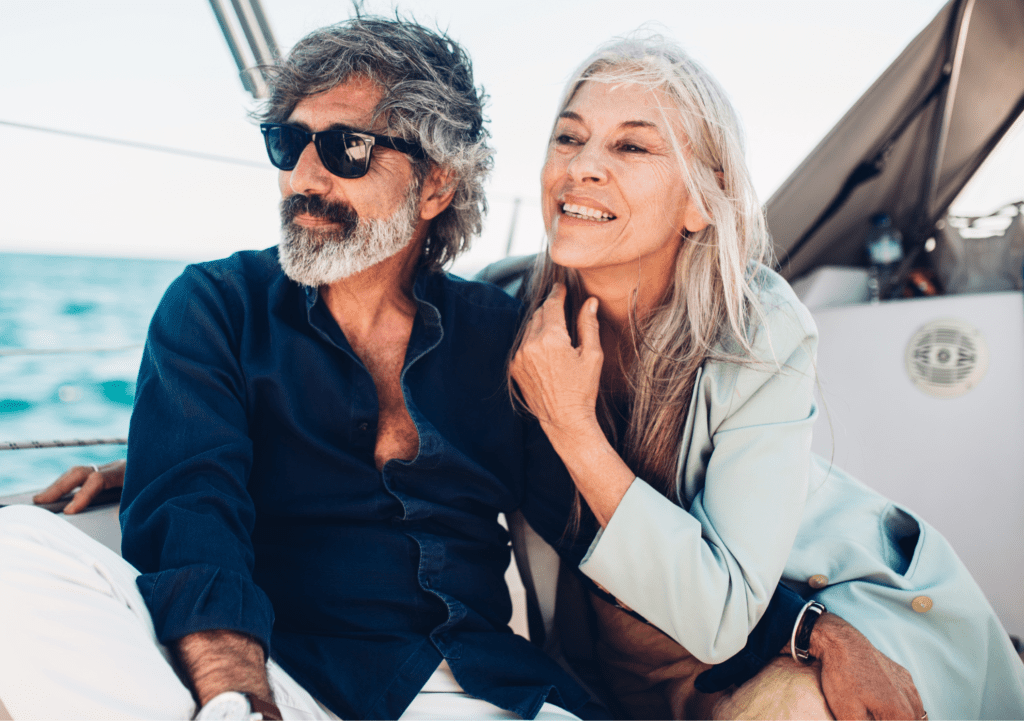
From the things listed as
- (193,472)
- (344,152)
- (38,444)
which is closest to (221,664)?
(193,472)

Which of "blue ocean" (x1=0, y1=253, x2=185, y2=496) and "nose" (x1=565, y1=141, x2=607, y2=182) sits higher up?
"nose" (x1=565, y1=141, x2=607, y2=182)

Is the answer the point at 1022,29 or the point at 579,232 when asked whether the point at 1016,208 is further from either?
the point at 579,232

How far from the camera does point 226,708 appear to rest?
1001mm

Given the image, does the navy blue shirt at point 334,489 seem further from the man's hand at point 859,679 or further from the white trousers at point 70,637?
the man's hand at point 859,679

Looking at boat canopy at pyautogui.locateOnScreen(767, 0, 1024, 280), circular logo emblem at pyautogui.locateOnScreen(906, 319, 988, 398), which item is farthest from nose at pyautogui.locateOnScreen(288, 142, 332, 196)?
circular logo emblem at pyautogui.locateOnScreen(906, 319, 988, 398)

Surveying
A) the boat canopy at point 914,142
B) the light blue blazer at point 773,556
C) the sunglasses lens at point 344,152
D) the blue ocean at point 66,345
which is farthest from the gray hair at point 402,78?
the boat canopy at point 914,142

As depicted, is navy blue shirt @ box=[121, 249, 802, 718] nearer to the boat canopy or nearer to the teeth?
the teeth

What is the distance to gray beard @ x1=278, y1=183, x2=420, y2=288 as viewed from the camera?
1.67 m

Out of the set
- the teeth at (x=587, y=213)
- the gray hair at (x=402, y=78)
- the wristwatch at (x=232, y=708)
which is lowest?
the wristwatch at (x=232, y=708)

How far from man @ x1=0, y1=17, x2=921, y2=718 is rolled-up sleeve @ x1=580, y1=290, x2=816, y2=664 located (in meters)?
0.17

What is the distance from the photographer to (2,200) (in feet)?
83.5

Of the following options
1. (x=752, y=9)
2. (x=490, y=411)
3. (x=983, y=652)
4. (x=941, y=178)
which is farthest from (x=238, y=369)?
(x=941, y=178)

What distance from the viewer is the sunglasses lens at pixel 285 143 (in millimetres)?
1713

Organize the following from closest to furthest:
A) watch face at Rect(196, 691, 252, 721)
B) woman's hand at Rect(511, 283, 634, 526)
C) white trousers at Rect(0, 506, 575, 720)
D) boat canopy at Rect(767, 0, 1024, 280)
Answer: white trousers at Rect(0, 506, 575, 720) < watch face at Rect(196, 691, 252, 721) < woman's hand at Rect(511, 283, 634, 526) < boat canopy at Rect(767, 0, 1024, 280)
